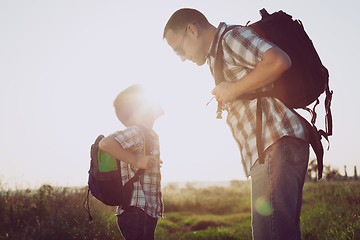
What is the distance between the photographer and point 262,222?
5.43ft

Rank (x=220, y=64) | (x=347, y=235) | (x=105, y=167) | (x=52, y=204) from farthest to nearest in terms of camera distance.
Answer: (x=52, y=204), (x=347, y=235), (x=105, y=167), (x=220, y=64)

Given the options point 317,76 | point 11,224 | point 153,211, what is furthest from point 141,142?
point 11,224

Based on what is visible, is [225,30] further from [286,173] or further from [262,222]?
[262,222]

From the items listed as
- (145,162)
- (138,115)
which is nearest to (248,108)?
(145,162)

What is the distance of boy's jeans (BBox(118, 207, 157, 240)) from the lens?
2.55 meters

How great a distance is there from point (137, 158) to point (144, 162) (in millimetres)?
78

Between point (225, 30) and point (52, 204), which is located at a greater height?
point (225, 30)

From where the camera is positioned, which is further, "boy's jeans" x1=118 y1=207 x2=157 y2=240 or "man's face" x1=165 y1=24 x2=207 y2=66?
"boy's jeans" x1=118 y1=207 x2=157 y2=240

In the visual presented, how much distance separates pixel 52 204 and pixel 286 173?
8.55 meters

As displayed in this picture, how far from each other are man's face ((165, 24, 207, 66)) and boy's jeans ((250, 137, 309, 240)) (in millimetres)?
813

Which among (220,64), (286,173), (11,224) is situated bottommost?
(11,224)

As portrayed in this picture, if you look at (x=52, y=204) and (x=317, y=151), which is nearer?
(x=317, y=151)

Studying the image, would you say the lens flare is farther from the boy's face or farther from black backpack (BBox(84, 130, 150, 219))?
the boy's face

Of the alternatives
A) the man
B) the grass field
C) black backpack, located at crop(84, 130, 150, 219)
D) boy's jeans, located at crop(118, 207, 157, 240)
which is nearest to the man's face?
the man
